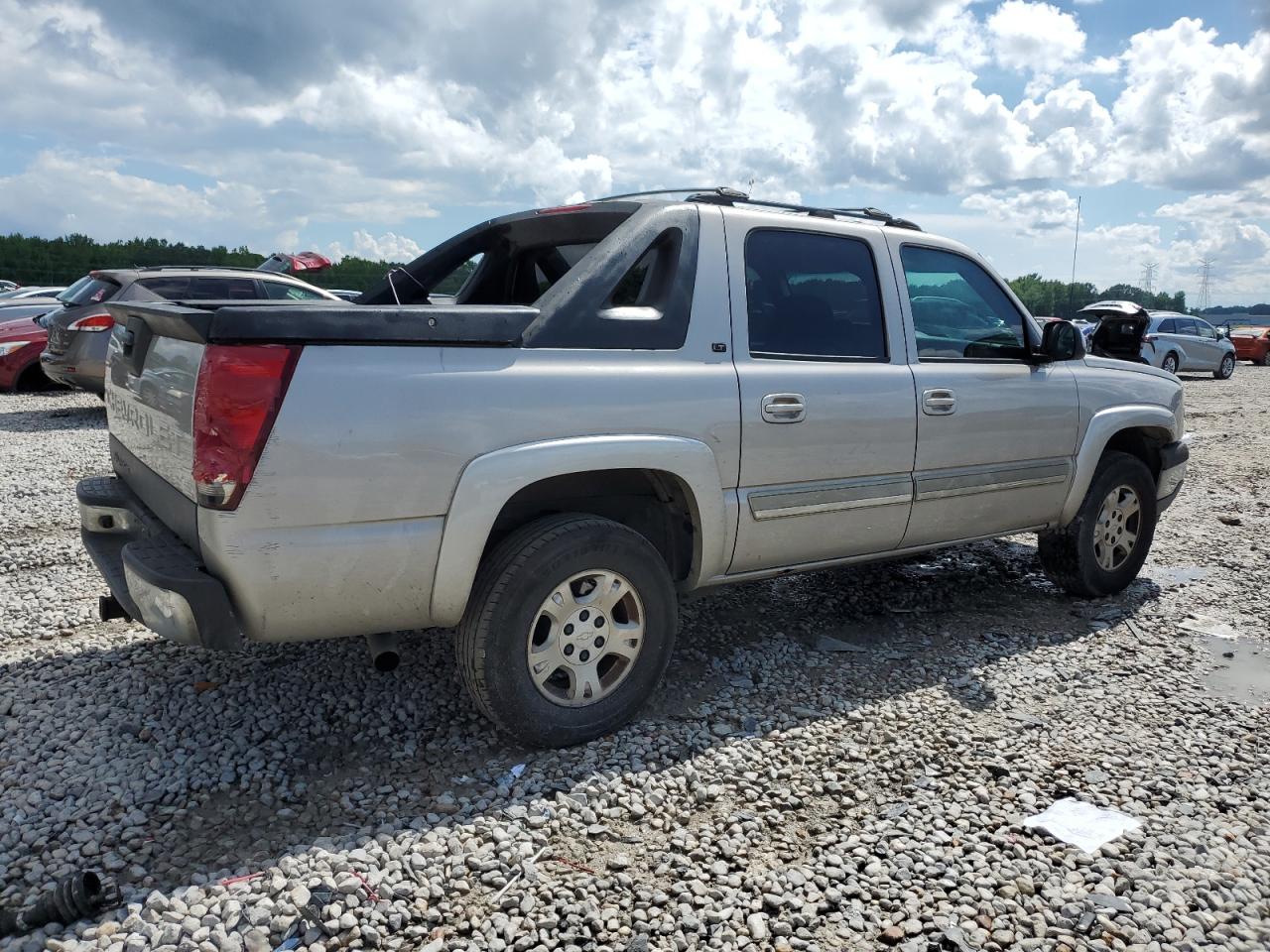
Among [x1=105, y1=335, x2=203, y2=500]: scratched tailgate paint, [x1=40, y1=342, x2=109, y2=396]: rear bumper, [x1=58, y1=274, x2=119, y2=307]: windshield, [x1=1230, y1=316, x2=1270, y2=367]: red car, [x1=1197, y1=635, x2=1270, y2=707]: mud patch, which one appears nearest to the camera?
[x1=105, y1=335, x2=203, y2=500]: scratched tailgate paint

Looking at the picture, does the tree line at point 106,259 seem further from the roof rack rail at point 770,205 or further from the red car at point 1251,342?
the roof rack rail at point 770,205

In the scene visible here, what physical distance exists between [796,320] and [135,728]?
3.04 metres

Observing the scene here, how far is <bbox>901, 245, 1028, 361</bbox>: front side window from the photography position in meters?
4.44

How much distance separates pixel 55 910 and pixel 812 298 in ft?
11.0

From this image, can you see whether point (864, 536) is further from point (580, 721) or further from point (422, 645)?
point (422, 645)

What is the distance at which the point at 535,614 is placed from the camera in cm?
322

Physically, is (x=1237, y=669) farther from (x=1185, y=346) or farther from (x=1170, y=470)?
(x=1185, y=346)

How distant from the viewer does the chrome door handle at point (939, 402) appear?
13.9ft

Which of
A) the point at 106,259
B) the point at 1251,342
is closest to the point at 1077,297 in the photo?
the point at 1251,342

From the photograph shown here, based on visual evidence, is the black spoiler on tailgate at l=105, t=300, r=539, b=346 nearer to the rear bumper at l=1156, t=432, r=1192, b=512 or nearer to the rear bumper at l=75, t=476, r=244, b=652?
the rear bumper at l=75, t=476, r=244, b=652

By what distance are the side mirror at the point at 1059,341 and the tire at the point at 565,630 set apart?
8.57 feet

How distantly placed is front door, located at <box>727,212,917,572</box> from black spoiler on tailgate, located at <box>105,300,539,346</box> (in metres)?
1.03

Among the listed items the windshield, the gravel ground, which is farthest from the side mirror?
the windshield

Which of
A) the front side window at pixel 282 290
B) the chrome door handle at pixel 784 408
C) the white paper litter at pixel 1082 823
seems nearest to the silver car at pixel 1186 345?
the front side window at pixel 282 290
